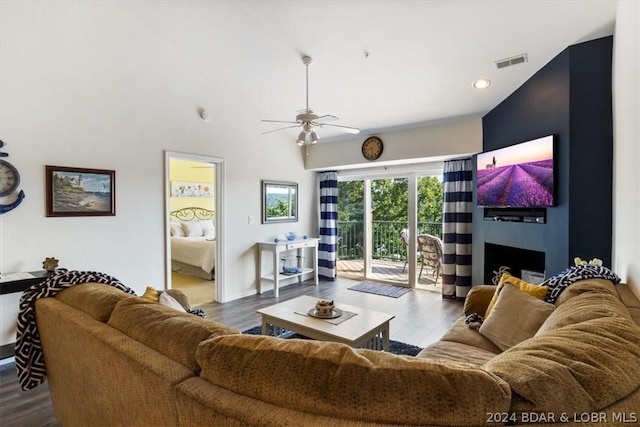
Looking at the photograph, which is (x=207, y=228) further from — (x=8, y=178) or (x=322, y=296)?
(x=8, y=178)

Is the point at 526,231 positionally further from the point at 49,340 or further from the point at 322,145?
the point at 49,340

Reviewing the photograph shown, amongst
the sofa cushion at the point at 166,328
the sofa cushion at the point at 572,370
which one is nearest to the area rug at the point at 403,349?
the sofa cushion at the point at 572,370

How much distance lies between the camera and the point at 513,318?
1854 mm

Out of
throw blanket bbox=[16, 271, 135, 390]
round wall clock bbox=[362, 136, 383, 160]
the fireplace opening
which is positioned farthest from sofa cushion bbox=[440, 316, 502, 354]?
round wall clock bbox=[362, 136, 383, 160]

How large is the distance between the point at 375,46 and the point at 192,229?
528 cm

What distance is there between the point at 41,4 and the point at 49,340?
2.73 meters

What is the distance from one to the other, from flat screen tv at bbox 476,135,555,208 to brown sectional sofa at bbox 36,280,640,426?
1.98 meters

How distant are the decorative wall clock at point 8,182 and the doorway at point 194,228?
1.29 m

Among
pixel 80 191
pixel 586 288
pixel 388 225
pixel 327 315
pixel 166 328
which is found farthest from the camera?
pixel 388 225

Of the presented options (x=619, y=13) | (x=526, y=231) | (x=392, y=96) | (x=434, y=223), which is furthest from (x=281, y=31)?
(x=434, y=223)

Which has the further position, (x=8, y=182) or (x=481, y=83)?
(x=481, y=83)

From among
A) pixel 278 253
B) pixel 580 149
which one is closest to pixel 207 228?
pixel 278 253

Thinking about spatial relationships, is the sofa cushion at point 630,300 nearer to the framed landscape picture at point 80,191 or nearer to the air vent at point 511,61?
the air vent at point 511,61

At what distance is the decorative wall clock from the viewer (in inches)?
102
